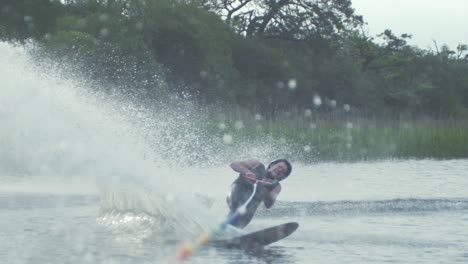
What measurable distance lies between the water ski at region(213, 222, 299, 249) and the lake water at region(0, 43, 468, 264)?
0.14 metres

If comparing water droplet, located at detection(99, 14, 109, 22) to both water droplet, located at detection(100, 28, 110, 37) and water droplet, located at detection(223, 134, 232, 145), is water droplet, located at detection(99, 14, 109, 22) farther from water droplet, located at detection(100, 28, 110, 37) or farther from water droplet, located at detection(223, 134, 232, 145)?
water droplet, located at detection(223, 134, 232, 145)

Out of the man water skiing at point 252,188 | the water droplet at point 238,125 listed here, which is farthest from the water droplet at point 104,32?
the man water skiing at point 252,188

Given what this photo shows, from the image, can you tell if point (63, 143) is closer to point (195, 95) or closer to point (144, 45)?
point (144, 45)

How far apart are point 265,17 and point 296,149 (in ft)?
84.4

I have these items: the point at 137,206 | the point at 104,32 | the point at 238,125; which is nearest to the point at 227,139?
the point at 238,125

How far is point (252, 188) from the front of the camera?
11859mm

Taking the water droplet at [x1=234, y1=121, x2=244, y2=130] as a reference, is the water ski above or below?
below

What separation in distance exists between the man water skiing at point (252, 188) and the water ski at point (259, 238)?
54 centimetres

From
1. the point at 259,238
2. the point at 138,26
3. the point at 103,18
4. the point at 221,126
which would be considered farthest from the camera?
the point at 138,26

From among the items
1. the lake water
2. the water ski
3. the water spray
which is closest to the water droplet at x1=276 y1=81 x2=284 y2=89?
the lake water

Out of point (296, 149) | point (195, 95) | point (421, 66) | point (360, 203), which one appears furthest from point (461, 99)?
point (360, 203)

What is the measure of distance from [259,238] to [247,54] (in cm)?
3502

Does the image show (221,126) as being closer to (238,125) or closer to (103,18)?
(238,125)

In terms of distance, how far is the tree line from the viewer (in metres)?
31.7
